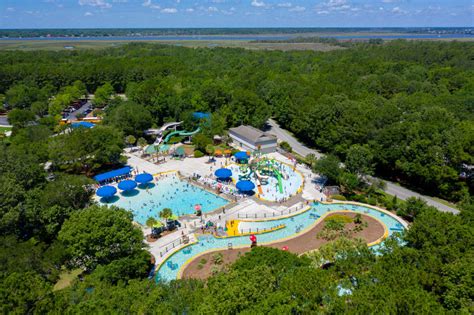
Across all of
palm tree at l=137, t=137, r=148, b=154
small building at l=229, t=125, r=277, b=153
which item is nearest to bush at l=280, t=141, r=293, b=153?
small building at l=229, t=125, r=277, b=153

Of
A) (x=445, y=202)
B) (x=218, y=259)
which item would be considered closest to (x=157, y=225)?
(x=218, y=259)

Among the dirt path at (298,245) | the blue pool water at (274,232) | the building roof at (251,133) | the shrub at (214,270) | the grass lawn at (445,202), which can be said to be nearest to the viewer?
the shrub at (214,270)

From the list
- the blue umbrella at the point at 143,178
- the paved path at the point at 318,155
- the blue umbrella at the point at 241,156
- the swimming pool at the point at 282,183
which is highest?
the blue umbrella at the point at 143,178

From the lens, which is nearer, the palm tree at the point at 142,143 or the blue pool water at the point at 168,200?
the blue pool water at the point at 168,200

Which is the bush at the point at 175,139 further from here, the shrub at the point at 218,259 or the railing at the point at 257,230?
the shrub at the point at 218,259

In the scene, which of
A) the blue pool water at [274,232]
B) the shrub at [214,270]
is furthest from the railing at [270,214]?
the shrub at [214,270]

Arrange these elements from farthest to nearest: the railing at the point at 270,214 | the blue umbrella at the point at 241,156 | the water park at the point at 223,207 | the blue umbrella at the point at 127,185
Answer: the blue umbrella at the point at 241,156, the blue umbrella at the point at 127,185, the railing at the point at 270,214, the water park at the point at 223,207

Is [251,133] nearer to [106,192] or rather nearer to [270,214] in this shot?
[270,214]

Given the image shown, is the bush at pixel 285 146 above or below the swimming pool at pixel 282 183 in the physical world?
above
